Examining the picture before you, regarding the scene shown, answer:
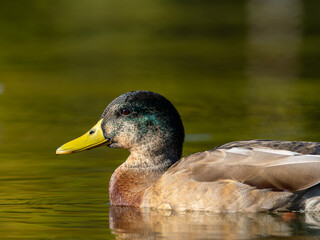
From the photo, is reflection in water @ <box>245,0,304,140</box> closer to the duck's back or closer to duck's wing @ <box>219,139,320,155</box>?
duck's wing @ <box>219,139,320,155</box>

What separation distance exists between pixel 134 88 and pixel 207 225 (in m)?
10.9

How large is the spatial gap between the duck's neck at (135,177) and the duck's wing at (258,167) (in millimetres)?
554

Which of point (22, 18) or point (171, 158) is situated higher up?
point (22, 18)

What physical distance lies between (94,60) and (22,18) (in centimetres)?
1309

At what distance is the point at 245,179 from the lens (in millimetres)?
8609

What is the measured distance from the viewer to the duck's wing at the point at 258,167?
841cm

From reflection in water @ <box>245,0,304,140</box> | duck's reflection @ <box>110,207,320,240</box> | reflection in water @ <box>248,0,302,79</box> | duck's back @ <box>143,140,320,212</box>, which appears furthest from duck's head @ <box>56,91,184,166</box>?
reflection in water @ <box>248,0,302,79</box>

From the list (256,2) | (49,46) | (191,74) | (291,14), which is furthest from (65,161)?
(256,2)

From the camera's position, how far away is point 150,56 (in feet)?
84.1

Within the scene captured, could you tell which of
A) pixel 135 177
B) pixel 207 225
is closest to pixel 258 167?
pixel 207 225

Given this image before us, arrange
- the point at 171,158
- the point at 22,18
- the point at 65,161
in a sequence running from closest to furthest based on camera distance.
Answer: the point at 171,158, the point at 65,161, the point at 22,18

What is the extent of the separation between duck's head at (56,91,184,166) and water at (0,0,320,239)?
63cm

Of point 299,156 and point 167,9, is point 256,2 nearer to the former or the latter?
point 167,9

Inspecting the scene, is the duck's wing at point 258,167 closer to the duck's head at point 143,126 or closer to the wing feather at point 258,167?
the wing feather at point 258,167
